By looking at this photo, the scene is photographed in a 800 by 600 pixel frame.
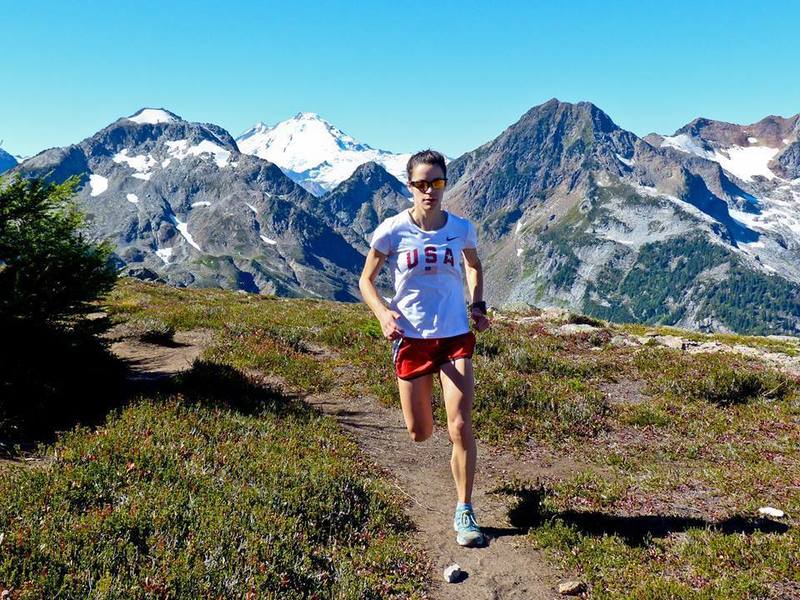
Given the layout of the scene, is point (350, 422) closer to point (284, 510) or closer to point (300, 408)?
point (300, 408)

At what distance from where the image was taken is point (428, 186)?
260 inches

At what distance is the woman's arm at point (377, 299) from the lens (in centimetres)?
638

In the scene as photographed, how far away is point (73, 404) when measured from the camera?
29.4ft

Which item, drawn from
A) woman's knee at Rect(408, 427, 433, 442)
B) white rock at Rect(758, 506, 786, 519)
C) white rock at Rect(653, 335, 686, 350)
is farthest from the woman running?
white rock at Rect(653, 335, 686, 350)

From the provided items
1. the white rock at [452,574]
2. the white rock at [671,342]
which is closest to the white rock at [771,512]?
the white rock at [452,574]

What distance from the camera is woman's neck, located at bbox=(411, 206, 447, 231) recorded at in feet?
22.0

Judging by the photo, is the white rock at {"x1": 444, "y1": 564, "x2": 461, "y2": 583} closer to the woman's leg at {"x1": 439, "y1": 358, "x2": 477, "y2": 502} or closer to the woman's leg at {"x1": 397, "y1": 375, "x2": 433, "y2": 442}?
the woman's leg at {"x1": 439, "y1": 358, "x2": 477, "y2": 502}

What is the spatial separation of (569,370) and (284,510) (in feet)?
32.2

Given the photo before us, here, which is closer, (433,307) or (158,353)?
(433,307)

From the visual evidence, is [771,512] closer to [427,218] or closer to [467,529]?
[467,529]

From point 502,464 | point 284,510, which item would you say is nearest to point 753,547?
point 502,464

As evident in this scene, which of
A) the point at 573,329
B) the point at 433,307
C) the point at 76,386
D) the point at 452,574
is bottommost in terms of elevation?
the point at 452,574

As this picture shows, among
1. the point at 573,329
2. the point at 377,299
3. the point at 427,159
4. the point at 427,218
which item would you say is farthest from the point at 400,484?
the point at 573,329

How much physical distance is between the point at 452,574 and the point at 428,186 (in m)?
4.27
